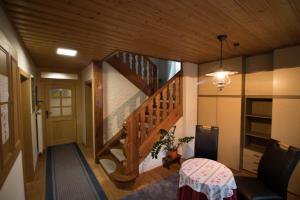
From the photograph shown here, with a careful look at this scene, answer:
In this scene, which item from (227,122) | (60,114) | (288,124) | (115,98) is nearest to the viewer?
(288,124)

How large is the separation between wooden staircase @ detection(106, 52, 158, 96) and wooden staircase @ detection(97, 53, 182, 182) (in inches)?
3.0

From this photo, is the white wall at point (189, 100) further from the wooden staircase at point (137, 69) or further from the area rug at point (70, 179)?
the area rug at point (70, 179)

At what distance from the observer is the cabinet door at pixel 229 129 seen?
306 centimetres

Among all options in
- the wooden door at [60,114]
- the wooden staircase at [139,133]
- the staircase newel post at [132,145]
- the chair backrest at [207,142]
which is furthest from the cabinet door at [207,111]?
the wooden door at [60,114]

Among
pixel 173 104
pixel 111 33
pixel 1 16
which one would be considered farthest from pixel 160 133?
pixel 1 16

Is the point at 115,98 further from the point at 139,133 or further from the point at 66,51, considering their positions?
the point at 66,51

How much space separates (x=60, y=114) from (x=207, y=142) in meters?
4.15

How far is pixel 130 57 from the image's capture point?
4.10 metres

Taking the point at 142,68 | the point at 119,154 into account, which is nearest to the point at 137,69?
the point at 142,68

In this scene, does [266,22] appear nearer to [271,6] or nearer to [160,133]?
[271,6]

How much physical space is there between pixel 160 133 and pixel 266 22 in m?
2.40

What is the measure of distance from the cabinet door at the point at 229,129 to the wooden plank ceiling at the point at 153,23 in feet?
3.76

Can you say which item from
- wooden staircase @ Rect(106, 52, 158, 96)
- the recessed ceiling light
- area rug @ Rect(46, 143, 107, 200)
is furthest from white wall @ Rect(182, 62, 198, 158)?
the recessed ceiling light

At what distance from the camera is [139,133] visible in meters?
2.98
